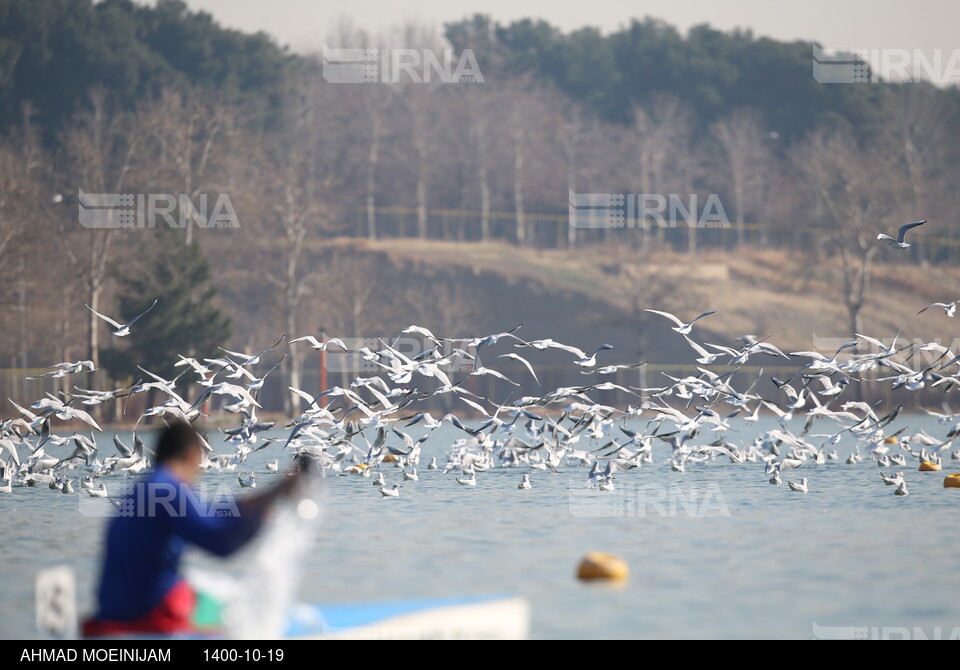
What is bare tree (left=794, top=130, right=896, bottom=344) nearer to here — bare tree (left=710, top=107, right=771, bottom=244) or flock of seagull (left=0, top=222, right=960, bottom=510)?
bare tree (left=710, top=107, right=771, bottom=244)

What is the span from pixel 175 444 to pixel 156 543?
0.80 m

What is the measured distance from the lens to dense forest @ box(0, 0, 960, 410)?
75.7 metres

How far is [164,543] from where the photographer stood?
1020 centimetres

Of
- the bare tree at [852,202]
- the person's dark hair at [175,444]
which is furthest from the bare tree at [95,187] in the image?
the person's dark hair at [175,444]

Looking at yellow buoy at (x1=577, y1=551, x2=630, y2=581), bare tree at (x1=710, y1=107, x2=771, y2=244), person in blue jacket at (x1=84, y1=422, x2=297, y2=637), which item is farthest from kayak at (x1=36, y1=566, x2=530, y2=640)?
bare tree at (x1=710, y1=107, x2=771, y2=244)

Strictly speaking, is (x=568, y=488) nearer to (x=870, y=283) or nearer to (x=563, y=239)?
(x=870, y=283)

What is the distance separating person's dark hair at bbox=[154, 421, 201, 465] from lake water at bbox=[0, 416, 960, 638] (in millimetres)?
913

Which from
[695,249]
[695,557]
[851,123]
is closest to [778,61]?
[851,123]

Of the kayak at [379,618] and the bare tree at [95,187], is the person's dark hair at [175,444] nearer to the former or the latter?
the kayak at [379,618]

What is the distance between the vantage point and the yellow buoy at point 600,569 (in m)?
16.1

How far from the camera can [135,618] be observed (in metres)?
10.3

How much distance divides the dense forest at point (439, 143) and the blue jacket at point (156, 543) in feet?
188

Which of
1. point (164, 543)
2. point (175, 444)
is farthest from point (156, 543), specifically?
point (175, 444)
